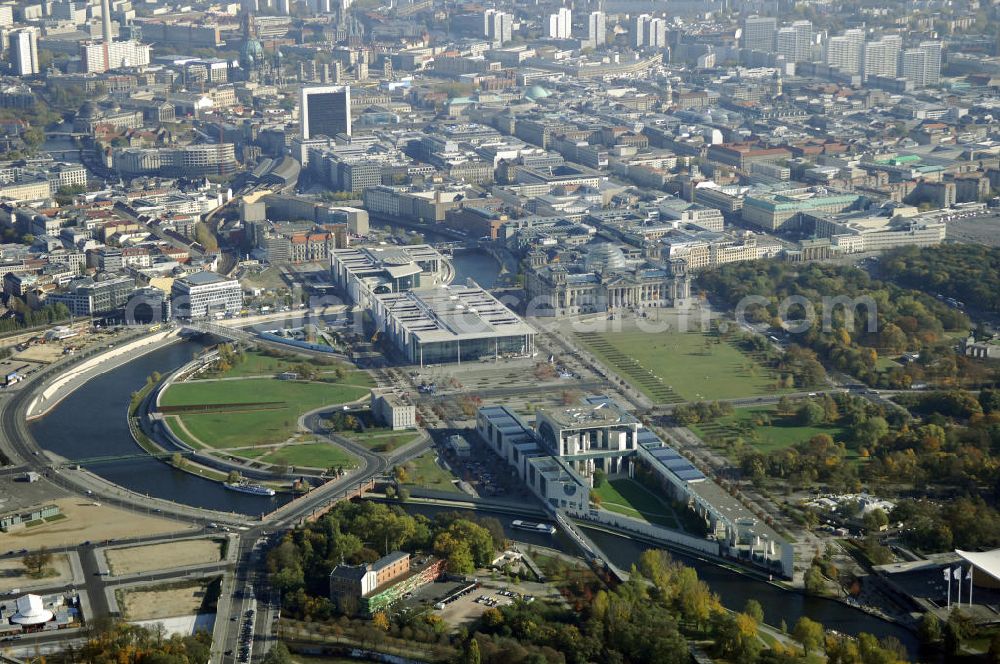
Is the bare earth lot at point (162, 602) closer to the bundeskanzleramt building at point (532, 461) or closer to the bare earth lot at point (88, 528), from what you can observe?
the bare earth lot at point (88, 528)

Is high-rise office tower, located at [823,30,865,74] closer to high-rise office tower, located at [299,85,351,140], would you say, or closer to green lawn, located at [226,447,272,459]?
high-rise office tower, located at [299,85,351,140]

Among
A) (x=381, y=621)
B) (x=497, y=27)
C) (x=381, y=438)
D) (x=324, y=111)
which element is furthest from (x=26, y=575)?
(x=497, y=27)

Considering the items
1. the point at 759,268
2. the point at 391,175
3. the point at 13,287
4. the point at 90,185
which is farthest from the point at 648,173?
the point at 13,287

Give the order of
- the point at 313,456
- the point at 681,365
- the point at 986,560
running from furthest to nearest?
the point at 681,365, the point at 313,456, the point at 986,560

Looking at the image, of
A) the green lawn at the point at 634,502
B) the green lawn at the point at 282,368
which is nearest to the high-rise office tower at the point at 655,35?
the green lawn at the point at 282,368

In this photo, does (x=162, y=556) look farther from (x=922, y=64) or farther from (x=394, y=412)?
(x=922, y=64)
